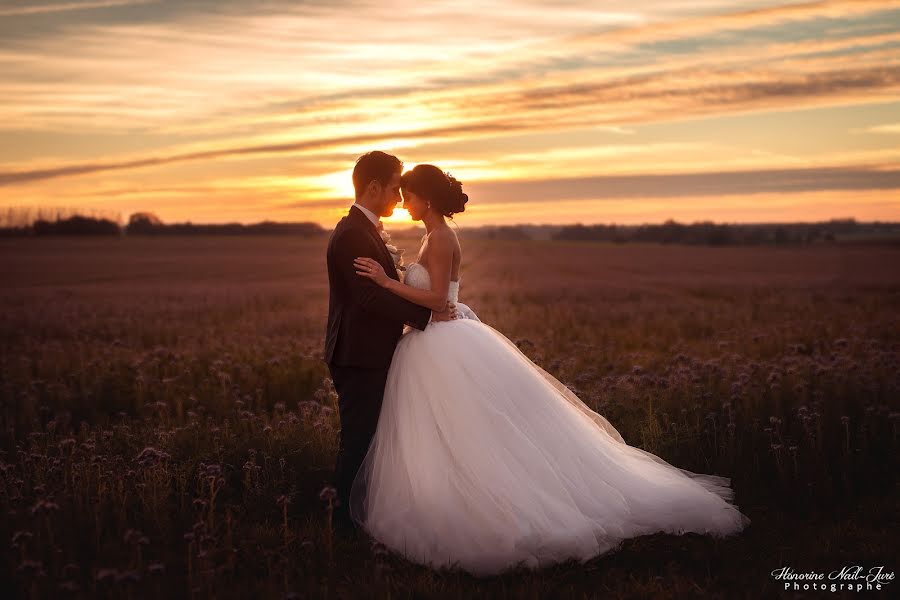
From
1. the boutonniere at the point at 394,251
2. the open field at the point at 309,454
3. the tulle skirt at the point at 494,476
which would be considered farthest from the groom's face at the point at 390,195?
the open field at the point at 309,454

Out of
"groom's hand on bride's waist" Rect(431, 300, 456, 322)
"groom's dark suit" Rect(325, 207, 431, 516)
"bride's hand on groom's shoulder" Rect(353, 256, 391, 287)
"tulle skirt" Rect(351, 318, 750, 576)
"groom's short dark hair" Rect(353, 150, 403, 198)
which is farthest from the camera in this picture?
"groom's hand on bride's waist" Rect(431, 300, 456, 322)

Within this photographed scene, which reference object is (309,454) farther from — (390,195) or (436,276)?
(390,195)

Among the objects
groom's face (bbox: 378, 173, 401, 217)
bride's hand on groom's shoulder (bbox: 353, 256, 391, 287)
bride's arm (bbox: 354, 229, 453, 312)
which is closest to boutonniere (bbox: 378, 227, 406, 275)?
groom's face (bbox: 378, 173, 401, 217)

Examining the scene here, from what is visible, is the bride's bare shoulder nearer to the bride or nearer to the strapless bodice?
the bride

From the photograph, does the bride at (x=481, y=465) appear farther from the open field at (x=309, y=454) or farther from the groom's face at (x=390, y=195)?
the open field at (x=309, y=454)

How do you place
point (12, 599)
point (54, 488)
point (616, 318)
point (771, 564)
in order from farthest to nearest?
point (616, 318) → point (54, 488) → point (771, 564) → point (12, 599)

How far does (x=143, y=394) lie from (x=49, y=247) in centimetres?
6760

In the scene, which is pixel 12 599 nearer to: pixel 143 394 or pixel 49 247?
pixel 143 394

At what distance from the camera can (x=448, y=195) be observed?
6.68m

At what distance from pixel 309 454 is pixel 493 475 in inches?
86.6

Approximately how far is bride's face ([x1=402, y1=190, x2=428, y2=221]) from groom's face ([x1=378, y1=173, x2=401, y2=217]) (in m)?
0.10

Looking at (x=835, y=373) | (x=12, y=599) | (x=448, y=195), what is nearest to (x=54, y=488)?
(x=12, y=599)

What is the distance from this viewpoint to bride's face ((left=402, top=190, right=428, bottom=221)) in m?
6.68

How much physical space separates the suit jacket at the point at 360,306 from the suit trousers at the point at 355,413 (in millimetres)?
131
